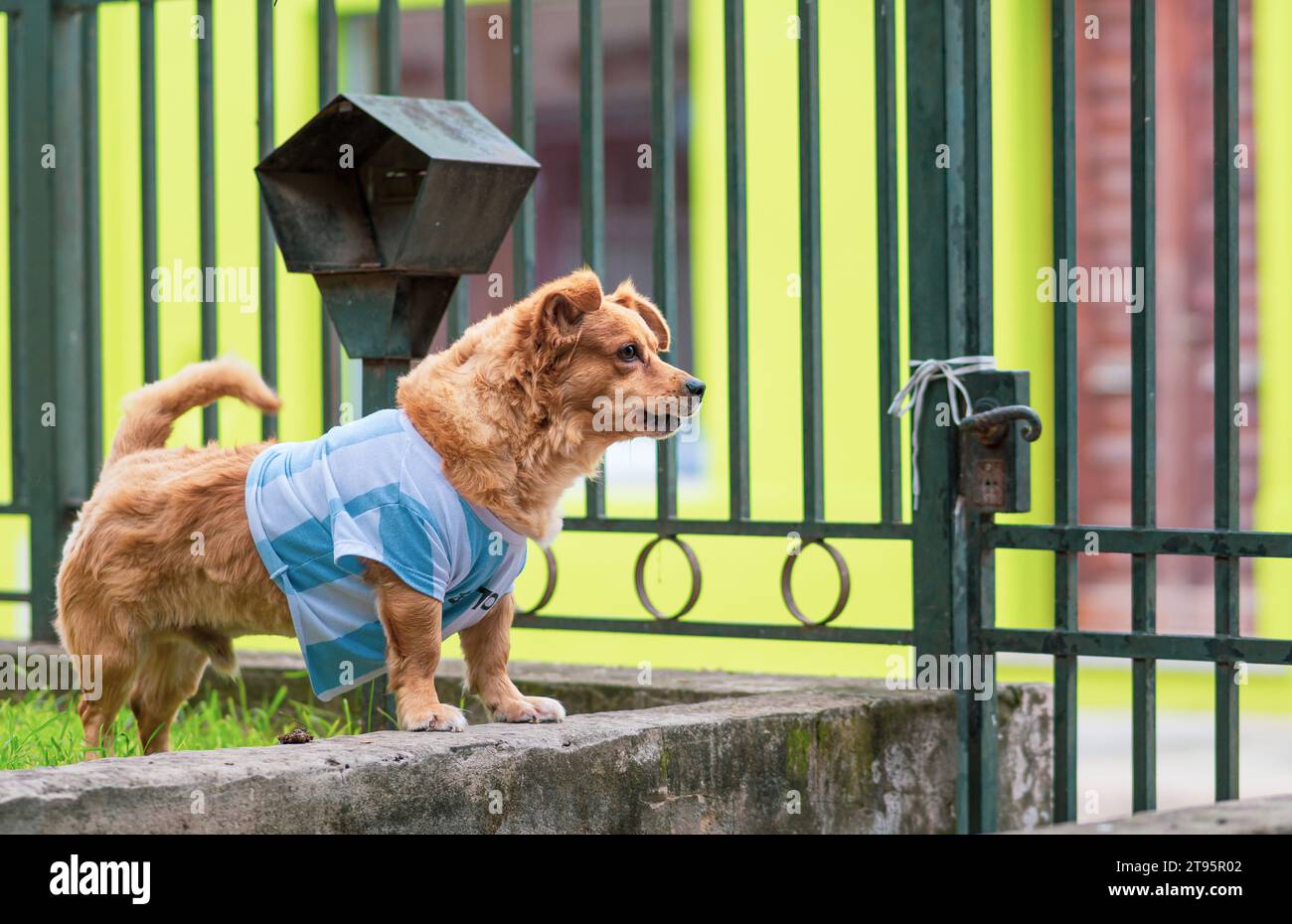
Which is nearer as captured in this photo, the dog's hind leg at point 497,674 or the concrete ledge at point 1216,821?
the concrete ledge at point 1216,821

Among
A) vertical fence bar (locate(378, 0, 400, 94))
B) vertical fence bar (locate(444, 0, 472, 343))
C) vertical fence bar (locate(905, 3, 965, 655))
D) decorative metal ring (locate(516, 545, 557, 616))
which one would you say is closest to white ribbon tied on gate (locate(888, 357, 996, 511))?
vertical fence bar (locate(905, 3, 965, 655))

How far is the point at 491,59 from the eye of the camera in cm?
934

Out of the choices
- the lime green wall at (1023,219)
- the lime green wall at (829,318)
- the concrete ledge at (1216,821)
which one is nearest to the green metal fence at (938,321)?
the concrete ledge at (1216,821)

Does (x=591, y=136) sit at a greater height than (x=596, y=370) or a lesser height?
greater

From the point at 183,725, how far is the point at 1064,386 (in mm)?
2524

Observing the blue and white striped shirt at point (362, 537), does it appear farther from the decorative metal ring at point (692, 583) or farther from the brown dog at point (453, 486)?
the decorative metal ring at point (692, 583)

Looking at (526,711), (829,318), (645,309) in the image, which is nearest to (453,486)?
(526,711)

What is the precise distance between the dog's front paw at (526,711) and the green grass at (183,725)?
2.03 feet

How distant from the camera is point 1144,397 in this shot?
4.28 m

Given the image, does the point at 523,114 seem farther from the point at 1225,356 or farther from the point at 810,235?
the point at 1225,356

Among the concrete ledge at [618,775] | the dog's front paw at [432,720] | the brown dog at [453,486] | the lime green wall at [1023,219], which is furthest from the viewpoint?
the lime green wall at [1023,219]

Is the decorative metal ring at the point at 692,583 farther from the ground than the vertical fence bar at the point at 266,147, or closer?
closer

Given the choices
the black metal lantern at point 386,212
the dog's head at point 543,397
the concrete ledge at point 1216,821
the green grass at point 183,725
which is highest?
the black metal lantern at point 386,212

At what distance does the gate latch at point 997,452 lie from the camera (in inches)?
174
